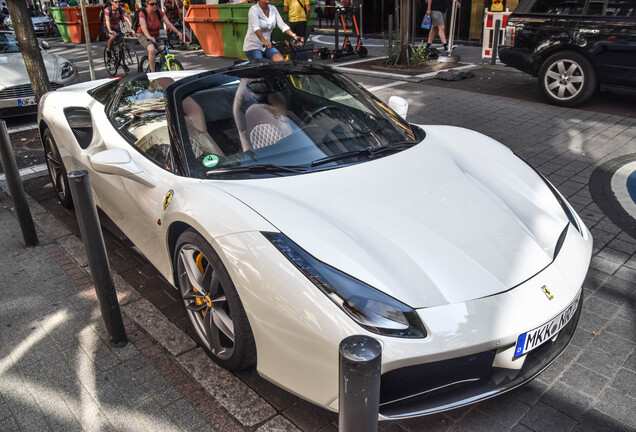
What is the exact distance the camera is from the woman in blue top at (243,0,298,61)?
8281 mm

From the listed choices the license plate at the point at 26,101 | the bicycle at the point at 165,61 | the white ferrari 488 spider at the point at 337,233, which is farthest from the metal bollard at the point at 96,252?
the bicycle at the point at 165,61

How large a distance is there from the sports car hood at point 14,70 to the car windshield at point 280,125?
650 centimetres

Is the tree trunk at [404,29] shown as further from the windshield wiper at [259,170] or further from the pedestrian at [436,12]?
the windshield wiper at [259,170]

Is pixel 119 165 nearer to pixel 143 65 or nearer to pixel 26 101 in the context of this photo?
pixel 26 101

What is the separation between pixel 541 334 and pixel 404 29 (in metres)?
9.59

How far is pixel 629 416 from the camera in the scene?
2439 millimetres

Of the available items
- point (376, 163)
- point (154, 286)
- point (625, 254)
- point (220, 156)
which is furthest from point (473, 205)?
point (154, 286)

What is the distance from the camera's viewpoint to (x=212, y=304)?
270cm

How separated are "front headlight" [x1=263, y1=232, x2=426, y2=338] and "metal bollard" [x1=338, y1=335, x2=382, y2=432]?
513 millimetres

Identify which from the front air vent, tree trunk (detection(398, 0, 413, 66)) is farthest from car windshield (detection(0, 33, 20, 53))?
tree trunk (detection(398, 0, 413, 66))

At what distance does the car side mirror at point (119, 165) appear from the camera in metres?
3.04

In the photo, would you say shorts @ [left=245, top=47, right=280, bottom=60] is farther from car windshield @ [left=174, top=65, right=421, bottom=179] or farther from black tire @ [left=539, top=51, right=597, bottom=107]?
car windshield @ [left=174, top=65, right=421, bottom=179]

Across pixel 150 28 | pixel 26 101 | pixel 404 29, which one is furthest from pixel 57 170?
pixel 404 29

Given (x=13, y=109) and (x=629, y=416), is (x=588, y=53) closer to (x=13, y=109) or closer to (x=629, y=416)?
(x=629, y=416)
